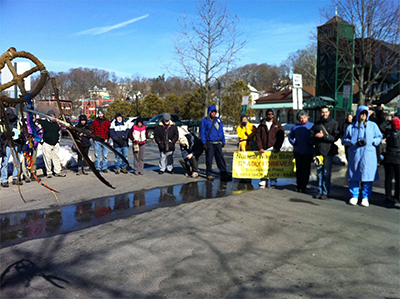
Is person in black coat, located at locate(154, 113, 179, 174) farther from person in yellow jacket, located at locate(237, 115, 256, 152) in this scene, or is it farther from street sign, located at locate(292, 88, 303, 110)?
street sign, located at locate(292, 88, 303, 110)

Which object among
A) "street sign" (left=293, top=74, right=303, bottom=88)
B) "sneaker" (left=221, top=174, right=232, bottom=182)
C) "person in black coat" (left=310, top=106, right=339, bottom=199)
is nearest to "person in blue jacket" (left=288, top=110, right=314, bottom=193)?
"person in black coat" (left=310, top=106, right=339, bottom=199)

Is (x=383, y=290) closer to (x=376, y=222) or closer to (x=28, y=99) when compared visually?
(x=376, y=222)

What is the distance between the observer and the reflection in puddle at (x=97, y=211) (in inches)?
219

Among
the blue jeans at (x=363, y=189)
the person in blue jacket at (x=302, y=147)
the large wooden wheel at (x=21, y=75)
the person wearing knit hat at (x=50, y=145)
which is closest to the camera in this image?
the large wooden wheel at (x=21, y=75)

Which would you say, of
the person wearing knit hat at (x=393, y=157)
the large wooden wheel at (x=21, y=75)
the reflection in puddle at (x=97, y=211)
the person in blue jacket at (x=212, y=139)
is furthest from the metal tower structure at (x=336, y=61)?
the large wooden wheel at (x=21, y=75)

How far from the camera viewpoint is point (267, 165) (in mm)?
8922

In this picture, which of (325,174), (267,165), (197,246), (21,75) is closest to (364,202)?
(325,174)

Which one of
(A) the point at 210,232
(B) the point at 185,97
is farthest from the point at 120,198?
(B) the point at 185,97

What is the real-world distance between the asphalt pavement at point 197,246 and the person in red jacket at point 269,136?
4.21 ft

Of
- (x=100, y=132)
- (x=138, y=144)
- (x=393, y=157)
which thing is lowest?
(x=393, y=157)

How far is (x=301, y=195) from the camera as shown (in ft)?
25.7

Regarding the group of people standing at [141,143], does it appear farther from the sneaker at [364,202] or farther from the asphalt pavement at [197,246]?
the sneaker at [364,202]

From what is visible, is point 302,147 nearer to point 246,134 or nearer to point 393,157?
point 393,157

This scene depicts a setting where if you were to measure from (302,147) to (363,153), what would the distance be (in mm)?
1431
